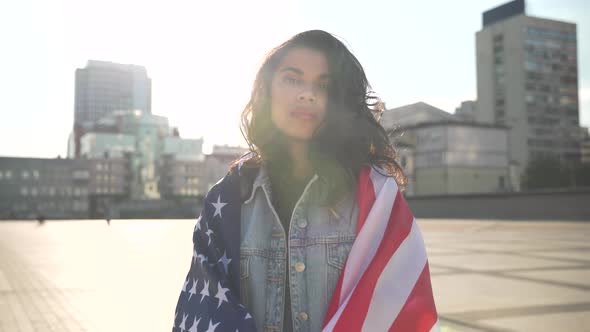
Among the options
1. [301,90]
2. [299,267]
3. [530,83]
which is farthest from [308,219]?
[530,83]

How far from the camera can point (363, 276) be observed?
1541 mm

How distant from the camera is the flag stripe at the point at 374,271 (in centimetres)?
150

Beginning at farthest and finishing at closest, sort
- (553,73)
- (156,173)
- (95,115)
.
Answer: (95,115) < (156,173) < (553,73)

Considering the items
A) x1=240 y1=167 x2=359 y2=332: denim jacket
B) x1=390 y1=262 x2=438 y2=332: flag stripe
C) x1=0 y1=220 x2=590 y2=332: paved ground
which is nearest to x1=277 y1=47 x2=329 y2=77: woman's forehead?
x1=240 y1=167 x2=359 y2=332: denim jacket

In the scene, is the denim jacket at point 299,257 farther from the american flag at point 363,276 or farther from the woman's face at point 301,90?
the woman's face at point 301,90

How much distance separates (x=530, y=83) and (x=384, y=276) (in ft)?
340

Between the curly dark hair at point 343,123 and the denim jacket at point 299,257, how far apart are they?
82mm

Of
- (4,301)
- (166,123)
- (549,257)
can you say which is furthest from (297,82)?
(166,123)

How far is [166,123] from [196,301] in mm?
124855

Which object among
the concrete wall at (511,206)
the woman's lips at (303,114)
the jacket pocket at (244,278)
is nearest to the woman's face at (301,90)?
the woman's lips at (303,114)

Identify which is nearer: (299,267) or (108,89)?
(299,267)

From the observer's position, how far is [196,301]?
1.67 metres

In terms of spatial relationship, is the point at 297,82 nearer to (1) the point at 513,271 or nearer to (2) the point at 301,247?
(2) the point at 301,247

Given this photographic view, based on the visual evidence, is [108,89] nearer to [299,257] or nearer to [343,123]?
[343,123]
